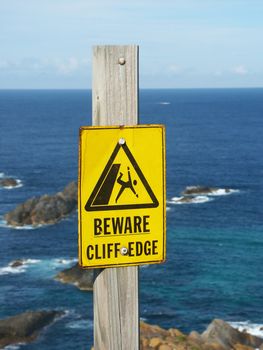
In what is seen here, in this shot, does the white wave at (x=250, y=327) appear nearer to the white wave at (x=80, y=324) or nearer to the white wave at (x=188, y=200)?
the white wave at (x=80, y=324)

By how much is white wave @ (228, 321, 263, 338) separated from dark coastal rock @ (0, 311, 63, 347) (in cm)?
1054

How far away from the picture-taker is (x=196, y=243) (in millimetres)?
52469

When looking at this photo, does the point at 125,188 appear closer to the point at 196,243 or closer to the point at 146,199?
the point at 146,199

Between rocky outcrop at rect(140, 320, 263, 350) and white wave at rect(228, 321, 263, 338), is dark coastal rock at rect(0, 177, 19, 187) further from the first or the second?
rocky outcrop at rect(140, 320, 263, 350)

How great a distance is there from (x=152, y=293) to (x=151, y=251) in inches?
1517

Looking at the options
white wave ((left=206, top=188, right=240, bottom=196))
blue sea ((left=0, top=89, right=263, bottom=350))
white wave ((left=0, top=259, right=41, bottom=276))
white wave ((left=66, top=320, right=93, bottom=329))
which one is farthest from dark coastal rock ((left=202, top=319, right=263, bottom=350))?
white wave ((left=206, top=188, right=240, bottom=196))

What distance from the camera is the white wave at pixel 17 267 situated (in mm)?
46050

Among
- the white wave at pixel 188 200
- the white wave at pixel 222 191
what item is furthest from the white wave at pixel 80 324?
the white wave at pixel 222 191

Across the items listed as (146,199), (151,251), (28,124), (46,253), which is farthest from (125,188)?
(28,124)

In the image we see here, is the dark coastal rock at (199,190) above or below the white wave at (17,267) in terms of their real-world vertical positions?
above

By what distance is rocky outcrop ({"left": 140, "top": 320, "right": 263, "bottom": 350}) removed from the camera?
23.7m

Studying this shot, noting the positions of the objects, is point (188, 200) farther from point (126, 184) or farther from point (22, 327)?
point (126, 184)

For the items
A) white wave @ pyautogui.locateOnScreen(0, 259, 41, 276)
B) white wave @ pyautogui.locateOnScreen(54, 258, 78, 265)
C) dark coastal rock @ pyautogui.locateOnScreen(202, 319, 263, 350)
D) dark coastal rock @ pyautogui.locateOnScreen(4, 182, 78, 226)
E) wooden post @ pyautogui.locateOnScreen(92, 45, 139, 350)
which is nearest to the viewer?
wooden post @ pyautogui.locateOnScreen(92, 45, 139, 350)

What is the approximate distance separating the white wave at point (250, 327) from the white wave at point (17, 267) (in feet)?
57.5
